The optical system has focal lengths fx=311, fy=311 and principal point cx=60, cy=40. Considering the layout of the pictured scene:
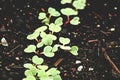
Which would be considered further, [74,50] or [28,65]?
[74,50]

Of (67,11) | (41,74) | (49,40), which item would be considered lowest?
(41,74)

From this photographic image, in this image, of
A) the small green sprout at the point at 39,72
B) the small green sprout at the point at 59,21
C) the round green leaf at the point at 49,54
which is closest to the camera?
the small green sprout at the point at 39,72

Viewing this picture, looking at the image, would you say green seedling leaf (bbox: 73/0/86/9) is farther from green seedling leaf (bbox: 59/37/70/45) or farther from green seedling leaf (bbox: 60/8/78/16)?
green seedling leaf (bbox: 59/37/70/45)

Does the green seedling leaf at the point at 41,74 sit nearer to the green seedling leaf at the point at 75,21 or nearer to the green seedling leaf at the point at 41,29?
the green seedling leaf at the point at 41,29

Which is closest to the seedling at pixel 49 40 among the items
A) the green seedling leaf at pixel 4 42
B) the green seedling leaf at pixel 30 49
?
the green seedling leaf at pixel 30 49

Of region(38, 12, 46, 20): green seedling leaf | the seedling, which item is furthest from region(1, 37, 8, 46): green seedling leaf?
region(38, 12, 46, 20): green seedling leaf

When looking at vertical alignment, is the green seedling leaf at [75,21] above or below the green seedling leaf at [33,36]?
below

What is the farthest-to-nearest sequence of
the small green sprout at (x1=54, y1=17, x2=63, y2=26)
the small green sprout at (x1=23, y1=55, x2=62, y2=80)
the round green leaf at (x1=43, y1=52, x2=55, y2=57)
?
the small green sprout at (x1=54, y1=17, x2=63, y2=26), the round green leaf at (x1=43, y1=52, x2=55, y2=57), the small green sprout at (x1=23, y1=55, x2=62, y2=80)

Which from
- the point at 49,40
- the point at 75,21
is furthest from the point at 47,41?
the point at 75,21

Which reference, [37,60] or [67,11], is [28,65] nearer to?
[37,60]
